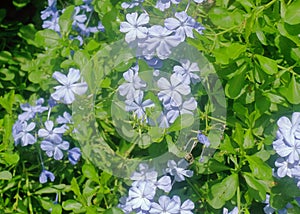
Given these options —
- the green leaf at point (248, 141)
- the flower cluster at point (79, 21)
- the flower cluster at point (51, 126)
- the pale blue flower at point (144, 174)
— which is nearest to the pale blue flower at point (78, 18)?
the flower cluster at point (79, 21)

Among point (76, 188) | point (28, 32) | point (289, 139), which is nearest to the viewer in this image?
point (289, 139)

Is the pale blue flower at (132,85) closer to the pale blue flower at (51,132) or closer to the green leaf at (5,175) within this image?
the pale blue flower at (51,132)

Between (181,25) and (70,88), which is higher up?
(181,25)

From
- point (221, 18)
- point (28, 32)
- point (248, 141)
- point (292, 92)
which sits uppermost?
point (221, 18)

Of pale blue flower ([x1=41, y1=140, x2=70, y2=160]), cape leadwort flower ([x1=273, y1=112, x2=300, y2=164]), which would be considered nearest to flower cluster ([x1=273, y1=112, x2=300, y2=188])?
cape leadwort flower ([x1=273, y1=112, x2=300, y2=164])

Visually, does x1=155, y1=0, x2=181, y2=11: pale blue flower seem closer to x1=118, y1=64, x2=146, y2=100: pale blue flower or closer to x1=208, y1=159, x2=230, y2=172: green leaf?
x1=118, y1=64, x2=146, y2=100: pale blue flower

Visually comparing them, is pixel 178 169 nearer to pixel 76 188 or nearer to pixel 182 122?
pixel 182 122

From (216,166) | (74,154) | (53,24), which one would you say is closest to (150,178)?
(216,166)
